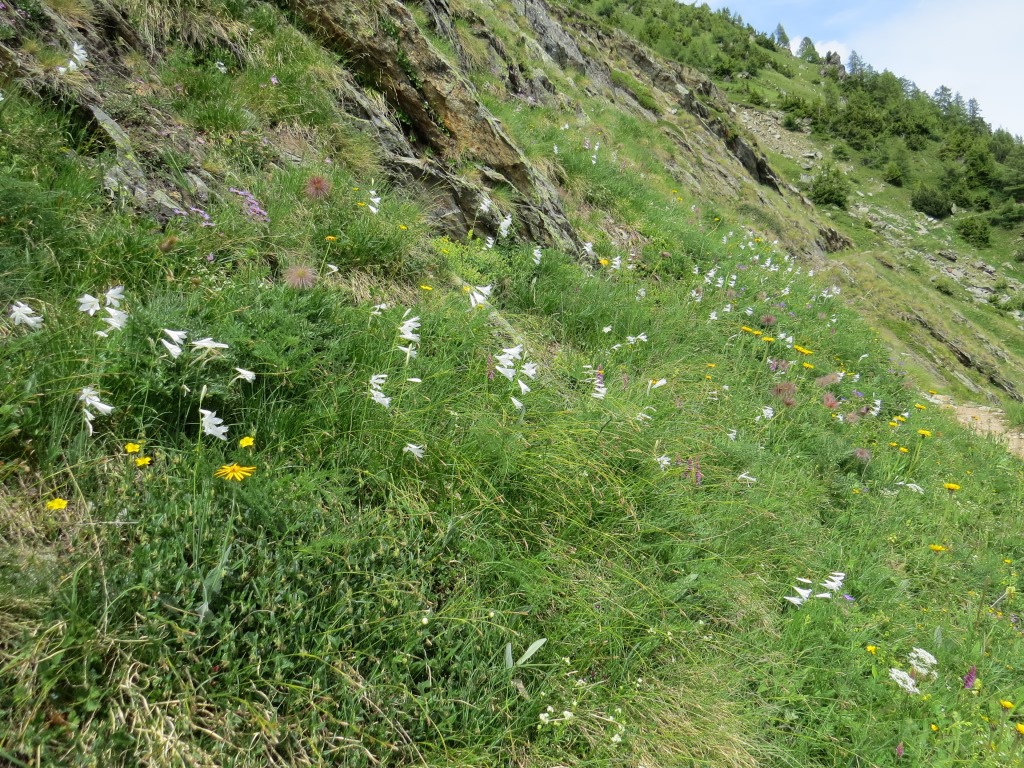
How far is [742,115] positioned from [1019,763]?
232ft

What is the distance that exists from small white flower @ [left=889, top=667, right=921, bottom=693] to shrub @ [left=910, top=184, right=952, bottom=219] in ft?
240

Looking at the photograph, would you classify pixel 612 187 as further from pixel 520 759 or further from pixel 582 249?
pixel 520 759

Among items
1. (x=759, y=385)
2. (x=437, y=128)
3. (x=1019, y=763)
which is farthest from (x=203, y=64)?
(x=1019, y=763)

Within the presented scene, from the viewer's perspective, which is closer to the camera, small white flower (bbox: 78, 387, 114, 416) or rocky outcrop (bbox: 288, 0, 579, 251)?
small white flower (bbox: 78, 387, 114, 416)

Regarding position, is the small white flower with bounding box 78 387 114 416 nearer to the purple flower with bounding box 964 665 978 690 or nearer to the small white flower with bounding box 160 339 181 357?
the small white flower with bounding box 160 339 181 357

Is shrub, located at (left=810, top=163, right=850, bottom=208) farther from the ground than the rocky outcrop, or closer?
farther from the ground

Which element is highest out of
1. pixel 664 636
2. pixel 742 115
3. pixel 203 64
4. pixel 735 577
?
pixel 742 115

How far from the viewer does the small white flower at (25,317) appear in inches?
77.0

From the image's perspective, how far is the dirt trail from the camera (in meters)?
7.70

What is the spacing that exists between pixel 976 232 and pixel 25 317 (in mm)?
74305

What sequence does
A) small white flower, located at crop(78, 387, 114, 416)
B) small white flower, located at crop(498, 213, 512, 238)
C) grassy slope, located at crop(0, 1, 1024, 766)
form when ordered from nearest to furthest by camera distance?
grassy slope, located at crop(0, 1, 1024, 766) < small white flower, located at crop(78, 387, 114, 416) < small white flower, located at crop(498, 213, 512, 238)

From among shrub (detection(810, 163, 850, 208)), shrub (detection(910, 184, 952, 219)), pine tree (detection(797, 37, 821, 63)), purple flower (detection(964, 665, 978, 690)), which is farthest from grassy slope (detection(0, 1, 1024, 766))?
pine tree (detection(797, 37, 821, 63))

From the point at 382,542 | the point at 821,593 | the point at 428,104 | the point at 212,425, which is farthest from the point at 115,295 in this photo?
the point at 428,104

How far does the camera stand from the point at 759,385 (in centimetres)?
552
